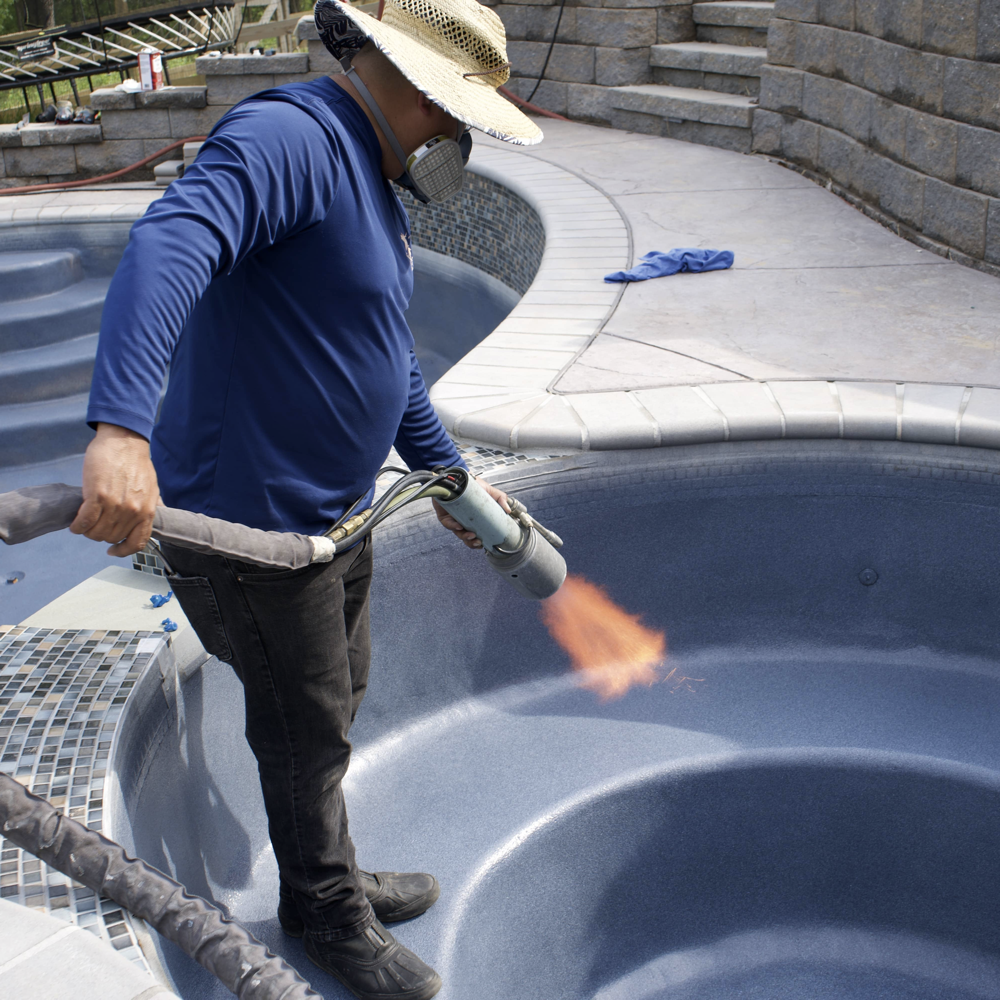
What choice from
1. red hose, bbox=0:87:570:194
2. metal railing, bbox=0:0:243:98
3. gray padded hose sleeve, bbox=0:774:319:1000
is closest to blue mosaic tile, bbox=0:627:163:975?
gray padded hose sleeve, bbox=0:774:319:1000

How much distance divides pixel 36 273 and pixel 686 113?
526cm

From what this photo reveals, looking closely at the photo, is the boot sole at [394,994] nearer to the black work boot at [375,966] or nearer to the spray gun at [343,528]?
the black work boot at [375,966]

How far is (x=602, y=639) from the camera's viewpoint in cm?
348

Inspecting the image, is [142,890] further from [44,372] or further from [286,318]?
[44,372]

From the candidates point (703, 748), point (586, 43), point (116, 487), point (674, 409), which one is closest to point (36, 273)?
point (586, 43)

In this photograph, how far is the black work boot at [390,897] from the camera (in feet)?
7.92

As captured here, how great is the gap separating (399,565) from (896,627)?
5.69 feet

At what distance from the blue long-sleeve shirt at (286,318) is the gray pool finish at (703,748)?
92 centimetres

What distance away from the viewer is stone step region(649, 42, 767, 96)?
767 cm

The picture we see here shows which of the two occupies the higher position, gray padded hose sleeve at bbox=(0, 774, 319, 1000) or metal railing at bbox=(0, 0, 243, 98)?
metal railing at bbox=(0, 0, 243, 98)

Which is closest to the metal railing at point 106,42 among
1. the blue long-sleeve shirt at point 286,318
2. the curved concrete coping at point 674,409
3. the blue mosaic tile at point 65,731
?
the curved concrete coping at point 674,409

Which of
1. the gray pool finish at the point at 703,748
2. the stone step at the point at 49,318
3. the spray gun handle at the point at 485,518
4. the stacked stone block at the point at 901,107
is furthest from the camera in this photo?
the stone step at the point at 49,318

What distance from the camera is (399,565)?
310 centimetres

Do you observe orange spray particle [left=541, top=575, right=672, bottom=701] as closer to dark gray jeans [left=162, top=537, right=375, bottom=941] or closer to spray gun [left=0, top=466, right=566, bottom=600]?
spray gun [left=0, top=466, right=566, bottom=600]
